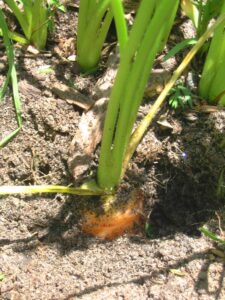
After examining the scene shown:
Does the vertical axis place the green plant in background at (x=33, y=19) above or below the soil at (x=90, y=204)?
above

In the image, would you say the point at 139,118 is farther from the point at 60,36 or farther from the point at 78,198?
the point at 60,36

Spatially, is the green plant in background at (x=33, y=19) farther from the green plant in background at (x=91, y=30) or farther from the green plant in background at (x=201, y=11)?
the green plant in background at (x=201, y=11)

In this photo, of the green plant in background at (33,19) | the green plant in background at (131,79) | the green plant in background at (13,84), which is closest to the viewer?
the green plant in background at (131,79)

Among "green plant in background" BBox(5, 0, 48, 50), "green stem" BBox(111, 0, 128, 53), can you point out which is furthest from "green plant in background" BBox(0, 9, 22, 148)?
"green stem" BBox(111, 0, 128, 53)

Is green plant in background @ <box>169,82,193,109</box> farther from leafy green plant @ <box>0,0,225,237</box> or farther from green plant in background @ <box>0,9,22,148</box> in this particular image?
green plant in background @ <box>0,9,22,148</box>

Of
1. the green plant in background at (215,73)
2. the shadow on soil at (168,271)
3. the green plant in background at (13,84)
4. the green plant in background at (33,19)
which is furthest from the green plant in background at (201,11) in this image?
the shadow on soil at (168,271)

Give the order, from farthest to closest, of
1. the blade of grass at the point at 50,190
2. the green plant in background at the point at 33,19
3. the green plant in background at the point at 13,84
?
the green plant in background at the point at 33,19 < the green plant in background at the point at 13,84 < the blade of grass at the point at 50,190

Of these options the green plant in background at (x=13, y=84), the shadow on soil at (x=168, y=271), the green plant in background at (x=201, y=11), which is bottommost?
the shadow on soil at (x=168, y=271)

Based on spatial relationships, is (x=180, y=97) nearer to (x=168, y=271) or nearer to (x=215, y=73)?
(x=215, y=73)
